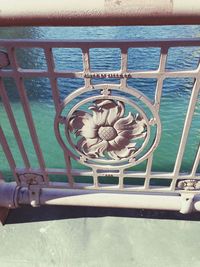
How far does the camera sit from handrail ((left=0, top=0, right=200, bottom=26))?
41.2 inches

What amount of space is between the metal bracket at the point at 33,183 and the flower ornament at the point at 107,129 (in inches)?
16.8

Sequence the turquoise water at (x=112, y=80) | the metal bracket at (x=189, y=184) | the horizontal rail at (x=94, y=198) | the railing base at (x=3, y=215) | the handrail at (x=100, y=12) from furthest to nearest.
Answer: the turquoise water at (x=112, y=80)
the railing base at (x=3, y=215)
the horizontal rail at (x=94, y=198)
the metal bracket at (x=189, y=184)
the handrail at (x=100, y=12)

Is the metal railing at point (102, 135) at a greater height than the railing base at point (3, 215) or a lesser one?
greater

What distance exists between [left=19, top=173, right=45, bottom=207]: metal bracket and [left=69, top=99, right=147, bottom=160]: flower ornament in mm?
426

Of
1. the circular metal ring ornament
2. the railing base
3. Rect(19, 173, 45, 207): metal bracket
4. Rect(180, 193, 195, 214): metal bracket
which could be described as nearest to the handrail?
the circular metal ring ornament

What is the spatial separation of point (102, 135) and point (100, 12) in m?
0.67

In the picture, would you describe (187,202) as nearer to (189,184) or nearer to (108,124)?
(189,184)

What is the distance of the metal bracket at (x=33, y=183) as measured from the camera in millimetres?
1914

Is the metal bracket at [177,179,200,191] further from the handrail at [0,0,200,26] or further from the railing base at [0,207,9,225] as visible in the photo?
the railing base at [0,207,9,225]

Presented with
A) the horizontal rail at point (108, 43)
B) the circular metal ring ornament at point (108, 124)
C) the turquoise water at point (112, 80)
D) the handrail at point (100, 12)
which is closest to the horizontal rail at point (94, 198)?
the circular metal ring ornament at point (108, 124)

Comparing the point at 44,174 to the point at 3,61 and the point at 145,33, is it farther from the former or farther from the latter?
the point at 145,33

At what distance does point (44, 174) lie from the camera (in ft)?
6.18

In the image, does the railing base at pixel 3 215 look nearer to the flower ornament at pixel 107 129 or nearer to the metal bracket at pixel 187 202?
the flower ornament at pixel 107 129

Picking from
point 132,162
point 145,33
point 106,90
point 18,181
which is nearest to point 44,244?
point 18,181
